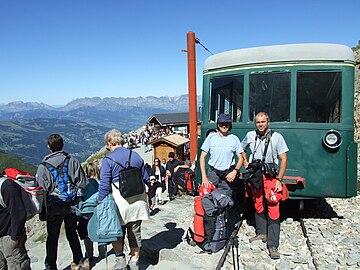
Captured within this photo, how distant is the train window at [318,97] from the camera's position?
17.1ft

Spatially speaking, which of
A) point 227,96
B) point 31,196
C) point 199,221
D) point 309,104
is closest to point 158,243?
point 199,221

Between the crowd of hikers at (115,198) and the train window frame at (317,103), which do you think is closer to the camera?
the crowd of hikers at (115,198)

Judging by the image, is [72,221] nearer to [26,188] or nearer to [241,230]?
[26,188]

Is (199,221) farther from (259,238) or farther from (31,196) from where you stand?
(31,196)

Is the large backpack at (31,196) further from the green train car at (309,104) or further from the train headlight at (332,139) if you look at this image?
the train headlight at (332,139)

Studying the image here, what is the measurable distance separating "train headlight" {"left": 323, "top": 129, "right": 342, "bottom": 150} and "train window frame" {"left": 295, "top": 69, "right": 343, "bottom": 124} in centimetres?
18

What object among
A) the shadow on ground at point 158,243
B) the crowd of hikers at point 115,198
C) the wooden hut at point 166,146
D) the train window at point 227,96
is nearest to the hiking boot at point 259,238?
the crowd of hikers at point 115,198

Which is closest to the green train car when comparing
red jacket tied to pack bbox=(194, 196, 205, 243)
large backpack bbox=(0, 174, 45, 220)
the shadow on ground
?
red jacket tied to pack bbox=(194, 196, 205, 243)

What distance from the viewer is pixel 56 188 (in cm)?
379

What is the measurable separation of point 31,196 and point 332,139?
4.32 metres

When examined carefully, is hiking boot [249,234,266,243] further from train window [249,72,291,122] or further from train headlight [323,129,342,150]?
train window [249,72,291,122]

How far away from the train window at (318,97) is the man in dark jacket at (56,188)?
3550 millimetres

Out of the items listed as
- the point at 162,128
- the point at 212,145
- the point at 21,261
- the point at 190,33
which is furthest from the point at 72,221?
the point at 162,128

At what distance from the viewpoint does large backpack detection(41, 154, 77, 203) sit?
3.76m
